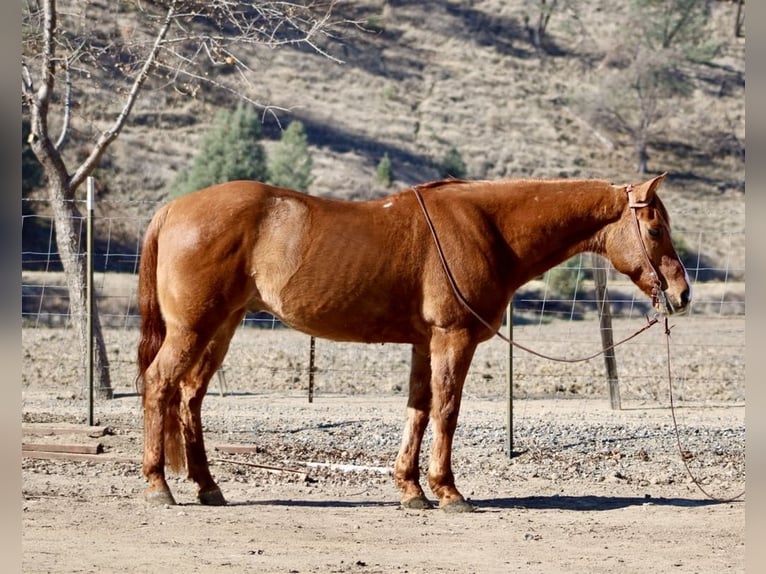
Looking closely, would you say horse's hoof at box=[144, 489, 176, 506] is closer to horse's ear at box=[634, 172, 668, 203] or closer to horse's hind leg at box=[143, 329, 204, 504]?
horse's hind leg at box=[143, 329, 204, 504]

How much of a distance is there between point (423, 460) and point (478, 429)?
129 centimetres

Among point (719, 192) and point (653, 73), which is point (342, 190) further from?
point (653, 73)

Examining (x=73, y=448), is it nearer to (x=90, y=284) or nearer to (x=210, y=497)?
(x=90, y=284)

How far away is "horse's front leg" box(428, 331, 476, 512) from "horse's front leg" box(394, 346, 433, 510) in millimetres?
168

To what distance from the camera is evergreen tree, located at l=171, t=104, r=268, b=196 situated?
32.5 m

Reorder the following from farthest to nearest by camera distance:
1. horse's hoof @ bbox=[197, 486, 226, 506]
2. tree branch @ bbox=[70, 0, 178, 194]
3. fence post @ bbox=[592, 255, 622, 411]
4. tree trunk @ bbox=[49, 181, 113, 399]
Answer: tree trunk @ bbox=[49, 181, 113, 399], fence post @ bbox=[592, 255, 622, 411], tree branch @ bbox=[70, 0, 178, 194], horse's hoof @ bbox=[197, 486, 226, 506]

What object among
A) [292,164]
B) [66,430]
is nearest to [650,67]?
[292,164]

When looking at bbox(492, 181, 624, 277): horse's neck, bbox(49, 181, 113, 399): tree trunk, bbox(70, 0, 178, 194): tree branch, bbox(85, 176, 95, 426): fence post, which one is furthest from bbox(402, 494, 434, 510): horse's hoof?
bbox(70, 0, 178, 194): tree branch

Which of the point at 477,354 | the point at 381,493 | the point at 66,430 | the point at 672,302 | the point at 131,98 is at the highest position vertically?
the point at 131,98

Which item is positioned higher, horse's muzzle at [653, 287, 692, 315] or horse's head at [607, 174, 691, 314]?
horse's head at [607, 174, 691, 314]

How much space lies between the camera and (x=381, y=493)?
7875 millimetres

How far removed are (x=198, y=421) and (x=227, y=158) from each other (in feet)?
86.4

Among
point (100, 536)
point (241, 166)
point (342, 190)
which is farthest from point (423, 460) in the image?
point (342, 190)

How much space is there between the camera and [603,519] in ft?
22.9
